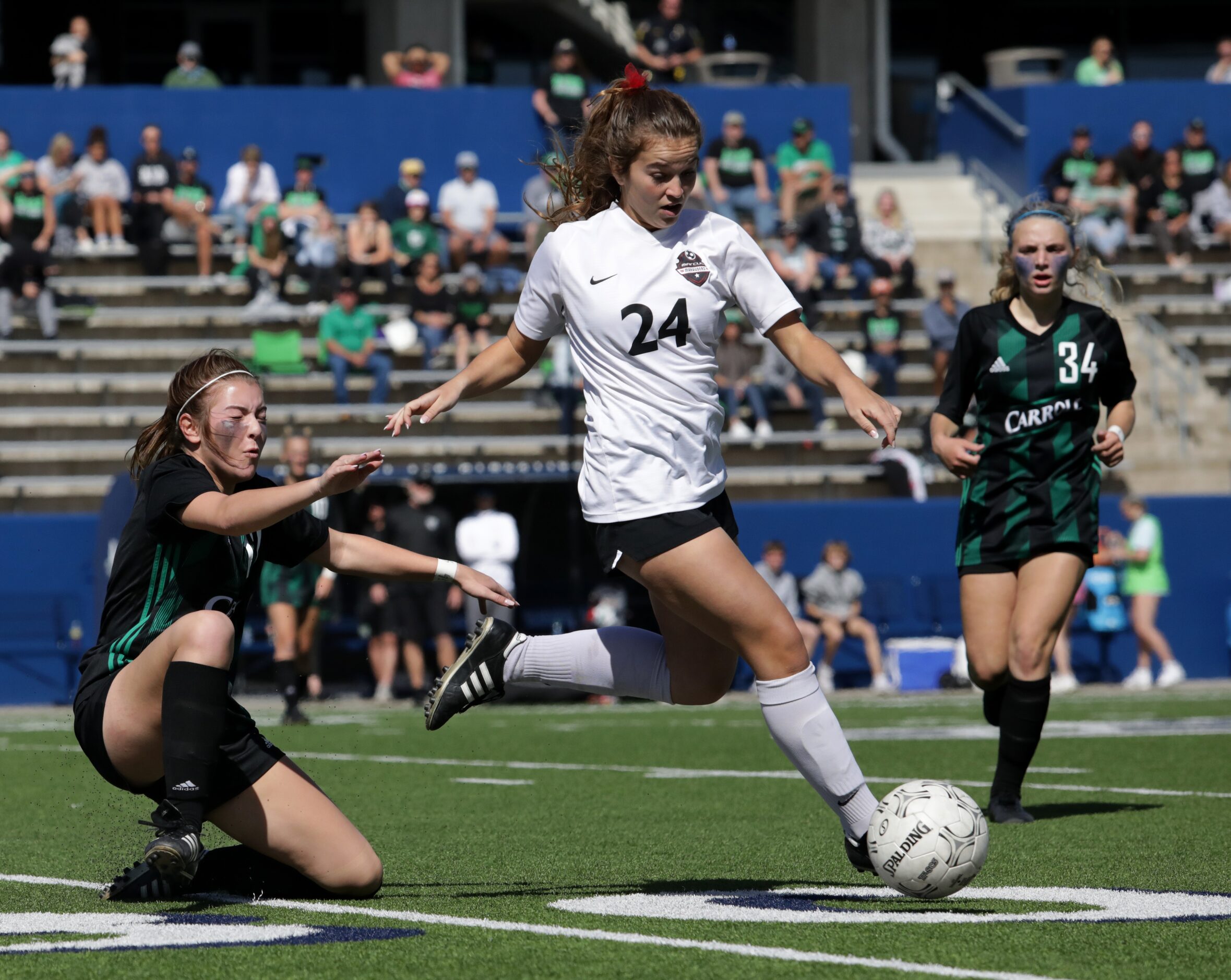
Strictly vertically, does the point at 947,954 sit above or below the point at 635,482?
below

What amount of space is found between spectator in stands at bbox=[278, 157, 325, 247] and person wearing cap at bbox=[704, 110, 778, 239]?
4565mm

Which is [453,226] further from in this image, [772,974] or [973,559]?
[772,974]

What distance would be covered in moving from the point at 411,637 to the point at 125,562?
1101cm

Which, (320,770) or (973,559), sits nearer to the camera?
(973,559)

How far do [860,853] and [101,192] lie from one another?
1837 centimetres

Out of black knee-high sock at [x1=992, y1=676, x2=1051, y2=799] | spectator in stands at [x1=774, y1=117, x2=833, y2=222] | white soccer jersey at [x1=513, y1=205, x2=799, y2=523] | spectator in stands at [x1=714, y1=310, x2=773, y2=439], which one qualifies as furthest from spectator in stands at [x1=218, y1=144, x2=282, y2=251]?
white soccer jersey at [x1=513, y1=205, x2=799, y2=523]

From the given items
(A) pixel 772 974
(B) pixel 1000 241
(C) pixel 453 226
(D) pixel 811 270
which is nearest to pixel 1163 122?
(B) pixel 1000 241

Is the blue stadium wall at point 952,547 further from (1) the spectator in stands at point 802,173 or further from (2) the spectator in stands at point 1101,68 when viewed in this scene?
(2) the spectator in stands at point 1101,68

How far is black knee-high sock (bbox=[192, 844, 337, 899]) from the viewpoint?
17.3 ft

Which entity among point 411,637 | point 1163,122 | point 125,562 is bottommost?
point 411,637

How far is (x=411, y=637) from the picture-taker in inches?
634

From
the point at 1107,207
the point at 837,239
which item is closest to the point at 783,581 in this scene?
the point at 837,239

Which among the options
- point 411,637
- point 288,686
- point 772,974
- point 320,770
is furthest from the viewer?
point 411,637

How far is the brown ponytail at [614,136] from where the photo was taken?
513 centimetres
